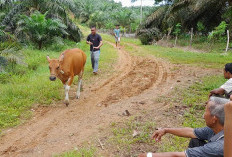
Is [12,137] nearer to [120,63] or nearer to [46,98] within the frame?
[46,98]

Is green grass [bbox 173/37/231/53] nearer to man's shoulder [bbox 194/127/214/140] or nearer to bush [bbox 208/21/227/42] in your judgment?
bush [bbox 208/21/227/42]

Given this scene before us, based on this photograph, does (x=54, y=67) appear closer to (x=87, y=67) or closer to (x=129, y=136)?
(x=129, y=136)

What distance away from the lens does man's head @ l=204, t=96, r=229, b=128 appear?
A: 2.38 m

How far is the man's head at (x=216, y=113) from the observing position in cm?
238

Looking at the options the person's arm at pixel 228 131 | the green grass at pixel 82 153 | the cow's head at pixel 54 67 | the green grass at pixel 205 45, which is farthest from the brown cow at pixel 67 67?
the green grass at pixel 205 45

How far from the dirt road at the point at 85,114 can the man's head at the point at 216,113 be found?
2.78 meters

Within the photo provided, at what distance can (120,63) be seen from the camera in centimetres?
1230

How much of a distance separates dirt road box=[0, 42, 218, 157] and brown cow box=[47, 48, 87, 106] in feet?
2.26

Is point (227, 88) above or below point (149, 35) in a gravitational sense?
below

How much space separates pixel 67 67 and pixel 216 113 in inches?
189

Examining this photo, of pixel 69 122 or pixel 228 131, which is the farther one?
pixel 69 122

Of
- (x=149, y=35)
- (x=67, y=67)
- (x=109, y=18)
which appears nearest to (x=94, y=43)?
(x=67, y=67)

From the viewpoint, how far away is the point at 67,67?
6.45m

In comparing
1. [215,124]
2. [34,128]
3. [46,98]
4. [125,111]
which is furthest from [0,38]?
[215,124]
